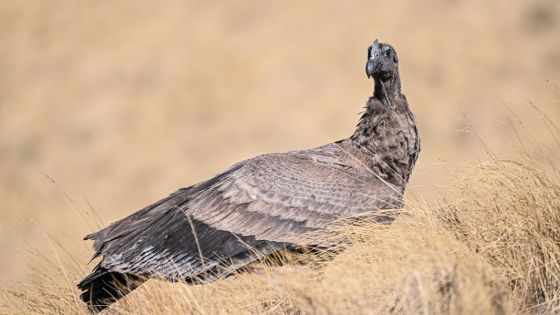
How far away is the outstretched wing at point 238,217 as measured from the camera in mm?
7215

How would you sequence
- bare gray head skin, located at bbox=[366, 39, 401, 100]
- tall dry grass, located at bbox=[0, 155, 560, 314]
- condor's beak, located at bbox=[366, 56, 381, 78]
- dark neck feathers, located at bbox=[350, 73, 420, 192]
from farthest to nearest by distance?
bare gray head skin, located at bbox=[366, 39, 401, 100] < condor's beak, located at bbox=[366, 56, 381, 78] < dark neck feathers, located at bbox=[350, 73, 420, 192] < tall dry grass, located at bbox=[0, 155, 560, 314]

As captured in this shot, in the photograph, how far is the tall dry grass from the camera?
5.35 m

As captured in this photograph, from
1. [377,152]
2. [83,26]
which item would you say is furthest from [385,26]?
[377,152]

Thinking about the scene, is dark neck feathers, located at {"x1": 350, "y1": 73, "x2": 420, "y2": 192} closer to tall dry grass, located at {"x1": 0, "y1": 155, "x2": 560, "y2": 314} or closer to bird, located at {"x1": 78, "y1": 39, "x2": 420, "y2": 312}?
bird, located at {"x1": 78, "y1": 39, "x2": 420, "y2": 312}

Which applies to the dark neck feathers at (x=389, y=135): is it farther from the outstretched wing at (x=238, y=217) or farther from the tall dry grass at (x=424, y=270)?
the tall dry grass at (x=424, y=270)

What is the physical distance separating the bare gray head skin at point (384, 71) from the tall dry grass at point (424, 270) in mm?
1459

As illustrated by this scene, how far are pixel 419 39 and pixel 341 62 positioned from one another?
2502 millimetres

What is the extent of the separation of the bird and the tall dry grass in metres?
0.17

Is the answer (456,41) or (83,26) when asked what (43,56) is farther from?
(456,41)

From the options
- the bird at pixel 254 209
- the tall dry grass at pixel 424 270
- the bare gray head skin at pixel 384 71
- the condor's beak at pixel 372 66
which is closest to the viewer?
the tall dry grass at pixel 424 270

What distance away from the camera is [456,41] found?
2936 cm

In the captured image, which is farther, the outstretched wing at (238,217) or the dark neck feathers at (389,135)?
the dark neck feathers at (389,135)

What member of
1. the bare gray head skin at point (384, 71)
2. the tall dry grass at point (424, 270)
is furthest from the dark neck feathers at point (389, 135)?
the tall dry grass at point (424, 270)

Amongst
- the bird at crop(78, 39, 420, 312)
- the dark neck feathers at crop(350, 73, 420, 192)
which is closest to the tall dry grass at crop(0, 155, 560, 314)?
the bird at crop(78, 39, 420, 312)
